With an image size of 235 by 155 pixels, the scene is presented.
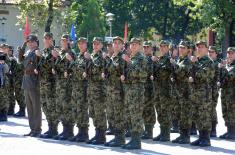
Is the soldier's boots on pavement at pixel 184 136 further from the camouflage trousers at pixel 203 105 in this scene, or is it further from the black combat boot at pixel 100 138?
the black combat boot at pixel 100 138

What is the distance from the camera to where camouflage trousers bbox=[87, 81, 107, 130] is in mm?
12234

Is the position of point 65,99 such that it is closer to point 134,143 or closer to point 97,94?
point 97,94

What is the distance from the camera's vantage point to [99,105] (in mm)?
12250

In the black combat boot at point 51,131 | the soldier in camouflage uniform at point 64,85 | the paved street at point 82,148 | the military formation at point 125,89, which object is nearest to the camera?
the paved street at point 82,148

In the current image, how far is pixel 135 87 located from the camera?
1160 centimetres

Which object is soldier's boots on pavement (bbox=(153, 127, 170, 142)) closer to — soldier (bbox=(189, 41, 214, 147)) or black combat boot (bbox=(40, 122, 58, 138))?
soldier (bbox=(189, 41, 214, 147))

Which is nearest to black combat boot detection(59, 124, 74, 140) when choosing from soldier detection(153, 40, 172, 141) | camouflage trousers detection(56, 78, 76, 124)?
camouflage trousers detection(56, 78, 76, 124)

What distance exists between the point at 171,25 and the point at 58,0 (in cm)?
2042

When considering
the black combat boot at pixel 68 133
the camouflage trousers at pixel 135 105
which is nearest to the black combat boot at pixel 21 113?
the black combat boot at pixel 68 133

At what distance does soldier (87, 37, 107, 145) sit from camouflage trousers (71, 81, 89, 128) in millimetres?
196

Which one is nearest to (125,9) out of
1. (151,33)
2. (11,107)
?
(151,33)

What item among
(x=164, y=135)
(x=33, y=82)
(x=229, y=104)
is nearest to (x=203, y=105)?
(x=164, y=135)

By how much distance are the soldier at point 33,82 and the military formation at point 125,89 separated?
0.07ft

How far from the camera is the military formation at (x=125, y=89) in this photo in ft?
38.8
